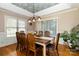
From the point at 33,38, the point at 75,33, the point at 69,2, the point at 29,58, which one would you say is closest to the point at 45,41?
the point at 33,38

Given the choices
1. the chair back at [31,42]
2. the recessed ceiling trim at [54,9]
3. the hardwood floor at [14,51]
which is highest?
the recessed ceiling trim at [54,9]

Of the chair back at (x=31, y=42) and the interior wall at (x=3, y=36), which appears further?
the chair back at (x=31, y=42)

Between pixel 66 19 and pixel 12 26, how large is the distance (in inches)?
43.9

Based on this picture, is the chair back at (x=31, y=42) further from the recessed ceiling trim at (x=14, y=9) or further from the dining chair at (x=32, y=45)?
the recessed ceiling trim at (x=14, y=9)

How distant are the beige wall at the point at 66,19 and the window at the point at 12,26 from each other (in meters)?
0.53

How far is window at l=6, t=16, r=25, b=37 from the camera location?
214 centimetres

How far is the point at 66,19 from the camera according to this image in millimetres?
2156

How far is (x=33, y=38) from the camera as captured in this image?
2.22m

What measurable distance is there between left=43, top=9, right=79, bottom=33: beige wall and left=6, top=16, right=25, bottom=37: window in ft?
1.74

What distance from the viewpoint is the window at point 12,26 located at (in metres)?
2.14

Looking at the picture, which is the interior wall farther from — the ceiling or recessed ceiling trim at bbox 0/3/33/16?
the ceiling

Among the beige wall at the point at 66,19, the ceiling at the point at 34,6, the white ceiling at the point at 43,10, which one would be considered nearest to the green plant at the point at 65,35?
the beige wall at the point at 66,19

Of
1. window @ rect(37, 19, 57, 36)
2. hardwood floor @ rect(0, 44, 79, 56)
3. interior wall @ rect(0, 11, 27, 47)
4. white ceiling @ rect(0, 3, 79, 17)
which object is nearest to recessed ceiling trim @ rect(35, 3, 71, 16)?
white ceiling @ rect(0, 3, 79, 17)

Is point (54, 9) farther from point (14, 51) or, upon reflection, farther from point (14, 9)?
point (14, 51)
